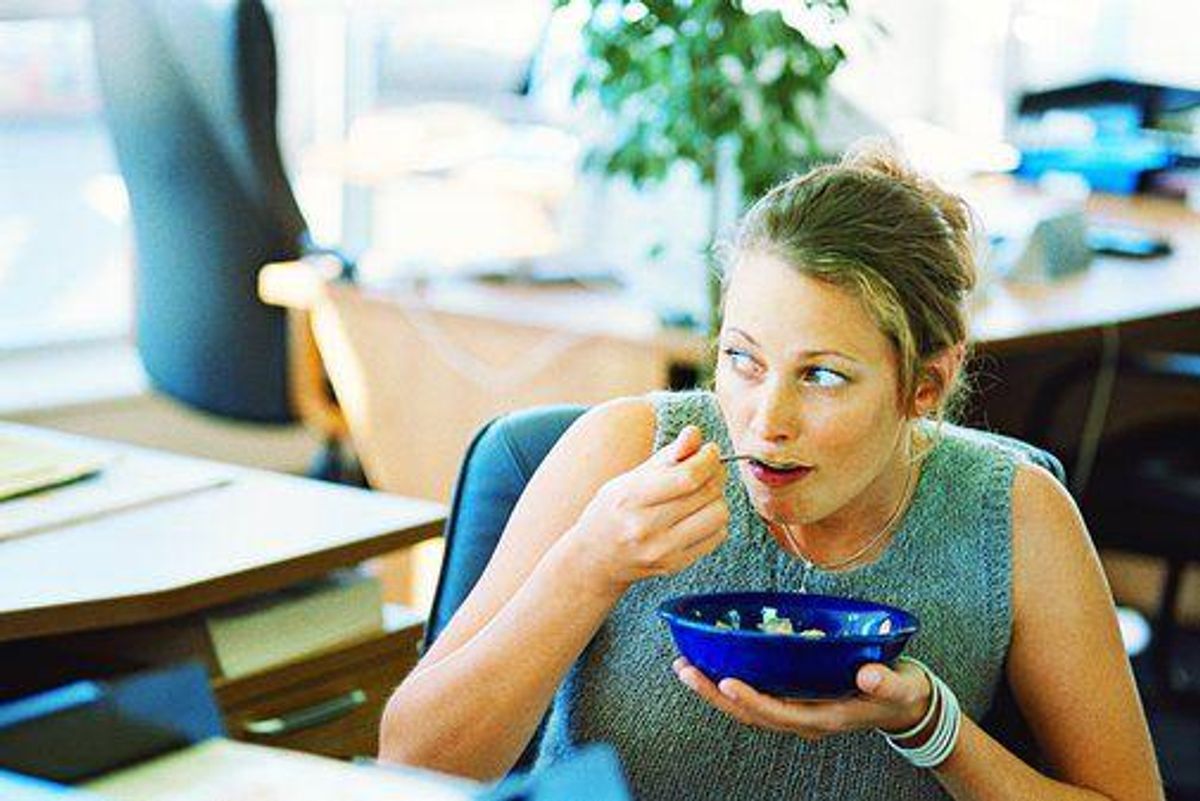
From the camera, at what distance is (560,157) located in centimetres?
452

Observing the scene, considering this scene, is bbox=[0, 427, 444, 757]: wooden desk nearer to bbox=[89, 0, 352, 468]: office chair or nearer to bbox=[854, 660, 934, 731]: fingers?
bbox=[854, 660, 934, 731]: fingers

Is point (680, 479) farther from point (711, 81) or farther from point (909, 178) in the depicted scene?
point (711, 81)

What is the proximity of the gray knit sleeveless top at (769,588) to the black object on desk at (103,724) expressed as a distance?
459 millimetres

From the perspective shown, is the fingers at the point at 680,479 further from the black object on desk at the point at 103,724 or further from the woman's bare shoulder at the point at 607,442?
the black object on desk at the point at 103,724

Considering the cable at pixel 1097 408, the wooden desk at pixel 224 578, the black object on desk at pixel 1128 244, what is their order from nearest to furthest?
the wooden desk at pixel 224 578 < the cable at pixel 1097 408 < the black object on desk at pixel 1128 244

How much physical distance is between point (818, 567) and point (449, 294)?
184 centimetres

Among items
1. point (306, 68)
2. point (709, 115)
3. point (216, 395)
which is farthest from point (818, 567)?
point (306, 68)

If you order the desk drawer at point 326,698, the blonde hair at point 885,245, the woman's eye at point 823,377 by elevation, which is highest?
the blonde hair at point 885,245

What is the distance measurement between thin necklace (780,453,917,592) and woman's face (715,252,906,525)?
0.34ft

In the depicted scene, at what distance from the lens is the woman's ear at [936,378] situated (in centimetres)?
157

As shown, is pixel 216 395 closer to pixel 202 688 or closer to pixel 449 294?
pixel 449 294

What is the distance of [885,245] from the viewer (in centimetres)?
153

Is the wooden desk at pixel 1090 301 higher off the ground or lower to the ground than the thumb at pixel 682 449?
lower

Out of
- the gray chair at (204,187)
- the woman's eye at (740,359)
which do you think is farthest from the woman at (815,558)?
the gray chair at (204,187)
